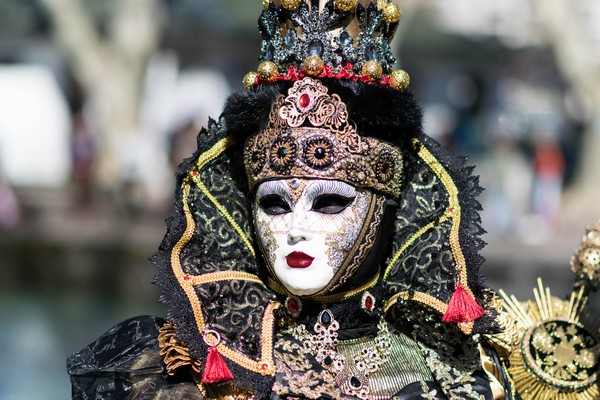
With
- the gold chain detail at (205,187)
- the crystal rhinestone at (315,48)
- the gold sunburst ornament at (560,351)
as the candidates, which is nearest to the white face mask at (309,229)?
the gold chain detail at (205,187)

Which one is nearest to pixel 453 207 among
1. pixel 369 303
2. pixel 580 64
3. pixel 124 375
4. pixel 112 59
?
pixel 369 303

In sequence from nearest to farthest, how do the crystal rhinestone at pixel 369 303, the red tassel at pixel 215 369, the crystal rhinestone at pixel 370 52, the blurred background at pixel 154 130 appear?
the red tassel at pixel 215 369 < the crystal rhinestone at pixel 370 52 < the crystal rhinestone at pixel 369 303 < the blurred background at pixel 154 130

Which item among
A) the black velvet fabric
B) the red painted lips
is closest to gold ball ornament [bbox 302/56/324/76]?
the red painted lips

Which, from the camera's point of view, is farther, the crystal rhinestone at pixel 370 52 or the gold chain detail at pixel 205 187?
the gold chain detail at pixel 205 187

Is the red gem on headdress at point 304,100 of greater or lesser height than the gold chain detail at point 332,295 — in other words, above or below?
above

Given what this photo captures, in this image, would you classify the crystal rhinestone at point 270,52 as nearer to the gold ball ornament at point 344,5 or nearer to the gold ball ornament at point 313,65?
the gold ball ornament at point 313,65

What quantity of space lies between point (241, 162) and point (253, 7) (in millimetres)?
16277

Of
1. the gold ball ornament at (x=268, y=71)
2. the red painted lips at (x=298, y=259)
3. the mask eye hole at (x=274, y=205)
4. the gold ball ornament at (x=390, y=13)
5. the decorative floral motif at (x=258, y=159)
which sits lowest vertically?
the red painted lips at (x=298, y=259)

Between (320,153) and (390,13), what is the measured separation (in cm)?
58

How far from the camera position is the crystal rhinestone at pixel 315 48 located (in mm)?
4121

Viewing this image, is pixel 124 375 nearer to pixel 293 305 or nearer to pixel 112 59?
pixel 293 305

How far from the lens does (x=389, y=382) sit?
168 inches

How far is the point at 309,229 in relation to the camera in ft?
13.4

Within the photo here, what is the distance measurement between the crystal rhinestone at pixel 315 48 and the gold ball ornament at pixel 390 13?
0.90ft
